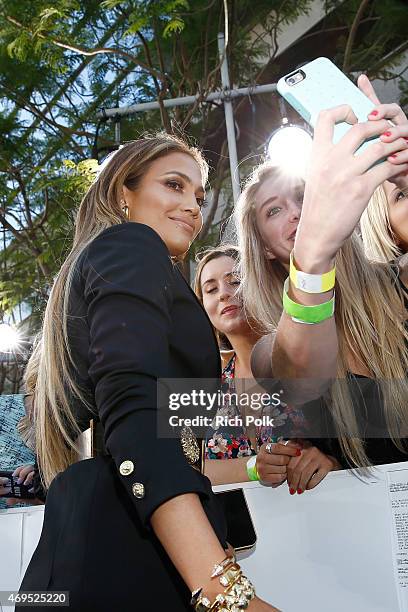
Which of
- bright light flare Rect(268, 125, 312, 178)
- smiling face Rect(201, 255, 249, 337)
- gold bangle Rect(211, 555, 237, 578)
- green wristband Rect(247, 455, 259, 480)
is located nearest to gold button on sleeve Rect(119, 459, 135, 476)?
gold bangle Rect(211, 555, 237, 578)

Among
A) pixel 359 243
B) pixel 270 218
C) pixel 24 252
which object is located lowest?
pixel 359 243

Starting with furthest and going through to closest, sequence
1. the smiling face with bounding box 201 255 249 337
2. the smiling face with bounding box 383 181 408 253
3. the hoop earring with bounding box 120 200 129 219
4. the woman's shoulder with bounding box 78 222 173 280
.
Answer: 1. the smiling face with bounding box 201 255 249 337
2. the smiling face with bounding box 383 181 408 253
3. the hoop earring with bounding box 120 200 129 219
4. the woman's shoulder with bounding box 78 222 173 280

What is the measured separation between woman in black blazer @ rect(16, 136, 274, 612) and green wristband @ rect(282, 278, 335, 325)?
0.19 metres

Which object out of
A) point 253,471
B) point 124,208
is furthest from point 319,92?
point 253,471

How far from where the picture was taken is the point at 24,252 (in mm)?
7375

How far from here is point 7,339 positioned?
23.8ft

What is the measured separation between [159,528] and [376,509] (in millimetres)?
1007

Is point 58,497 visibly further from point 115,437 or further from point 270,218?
point 270,218

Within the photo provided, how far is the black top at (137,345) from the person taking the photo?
3.26 ft

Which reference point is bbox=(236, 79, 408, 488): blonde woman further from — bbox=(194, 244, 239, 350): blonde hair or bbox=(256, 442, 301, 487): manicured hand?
bbox=(194, 244, 239, 350): blonde hair

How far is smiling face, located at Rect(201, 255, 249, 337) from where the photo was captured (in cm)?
346

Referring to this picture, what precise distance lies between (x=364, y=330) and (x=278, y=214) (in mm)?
584

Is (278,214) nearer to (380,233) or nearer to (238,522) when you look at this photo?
(380,233)

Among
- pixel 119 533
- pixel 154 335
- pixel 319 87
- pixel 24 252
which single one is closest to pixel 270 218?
pixel 319 87
